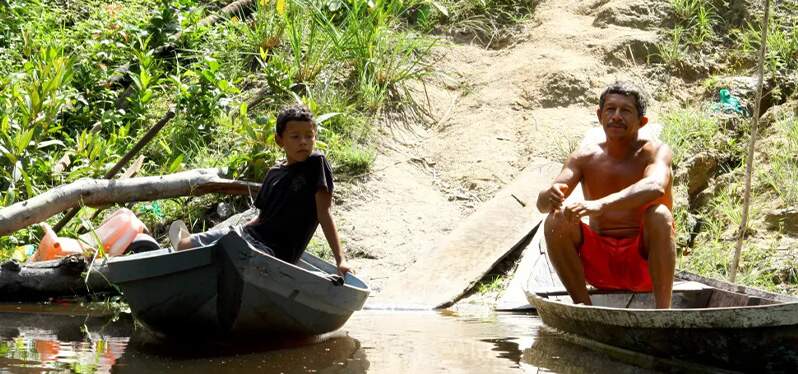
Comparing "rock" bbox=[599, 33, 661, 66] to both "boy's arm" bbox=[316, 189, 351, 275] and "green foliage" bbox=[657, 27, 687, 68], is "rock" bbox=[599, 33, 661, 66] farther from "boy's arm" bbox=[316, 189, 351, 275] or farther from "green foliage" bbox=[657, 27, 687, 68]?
"boy's arm" bbox=[316, 189, 351, 275]

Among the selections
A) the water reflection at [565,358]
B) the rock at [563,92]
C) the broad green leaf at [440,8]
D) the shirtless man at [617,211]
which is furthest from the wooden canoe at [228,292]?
the broad green leaf at [440,8]

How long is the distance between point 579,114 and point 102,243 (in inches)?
177

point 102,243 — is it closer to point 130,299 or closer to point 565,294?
point 130,299

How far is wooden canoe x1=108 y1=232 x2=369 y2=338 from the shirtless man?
3.64 ft

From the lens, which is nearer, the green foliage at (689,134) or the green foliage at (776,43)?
the green foliage at (689,134)

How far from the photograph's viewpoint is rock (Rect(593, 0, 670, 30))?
34.3 ft

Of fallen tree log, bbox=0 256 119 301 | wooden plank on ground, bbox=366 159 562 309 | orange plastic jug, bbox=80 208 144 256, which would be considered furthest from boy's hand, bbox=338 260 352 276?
orange plastic jug, bbox=80 208 144 256

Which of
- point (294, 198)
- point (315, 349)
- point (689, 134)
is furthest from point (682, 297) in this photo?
point (689, 134)

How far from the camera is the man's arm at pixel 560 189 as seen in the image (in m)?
5.45

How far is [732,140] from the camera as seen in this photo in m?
8.55

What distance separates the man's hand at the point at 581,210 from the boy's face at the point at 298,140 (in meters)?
1.36

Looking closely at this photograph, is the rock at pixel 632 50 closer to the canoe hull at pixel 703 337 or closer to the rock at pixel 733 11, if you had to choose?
the rock at pixel 733 11

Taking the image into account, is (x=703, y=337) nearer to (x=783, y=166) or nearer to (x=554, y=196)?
(x=554, y=196)

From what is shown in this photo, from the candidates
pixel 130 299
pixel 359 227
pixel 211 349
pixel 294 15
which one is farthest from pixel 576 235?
pixel 294 15
